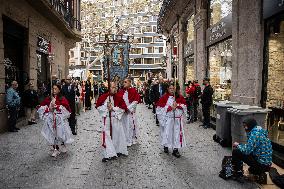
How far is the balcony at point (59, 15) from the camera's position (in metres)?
16.7

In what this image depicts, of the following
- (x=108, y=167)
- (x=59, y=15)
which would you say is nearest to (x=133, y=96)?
(x=108, y=167)

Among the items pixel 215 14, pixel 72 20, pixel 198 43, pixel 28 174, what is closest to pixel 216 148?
pixel 28 174

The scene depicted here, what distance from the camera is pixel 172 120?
28.6 feet

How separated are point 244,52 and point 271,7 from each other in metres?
2.35

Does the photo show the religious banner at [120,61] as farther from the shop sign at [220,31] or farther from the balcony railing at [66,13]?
the shop sign at [220,31]

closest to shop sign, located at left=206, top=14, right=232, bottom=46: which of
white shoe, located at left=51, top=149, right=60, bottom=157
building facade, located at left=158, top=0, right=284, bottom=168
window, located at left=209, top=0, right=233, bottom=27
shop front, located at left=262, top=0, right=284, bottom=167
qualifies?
building facade, located at left=158, top=0, right=284, bottom=168

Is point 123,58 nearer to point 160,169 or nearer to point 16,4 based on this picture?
point 16,4

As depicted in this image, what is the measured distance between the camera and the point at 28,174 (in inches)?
267

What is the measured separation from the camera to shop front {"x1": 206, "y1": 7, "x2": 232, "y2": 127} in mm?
12789

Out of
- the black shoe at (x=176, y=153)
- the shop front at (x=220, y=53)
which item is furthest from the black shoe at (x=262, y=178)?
the shop front at (x=220, y=53)

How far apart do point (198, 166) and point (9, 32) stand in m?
10.1

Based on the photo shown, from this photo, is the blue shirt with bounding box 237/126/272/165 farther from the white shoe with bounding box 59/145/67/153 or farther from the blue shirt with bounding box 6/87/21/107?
the blue shirt with bounding box 6/87/21/107

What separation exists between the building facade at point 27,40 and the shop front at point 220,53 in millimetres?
6404

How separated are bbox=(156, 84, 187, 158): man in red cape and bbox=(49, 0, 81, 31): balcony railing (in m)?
12.4
